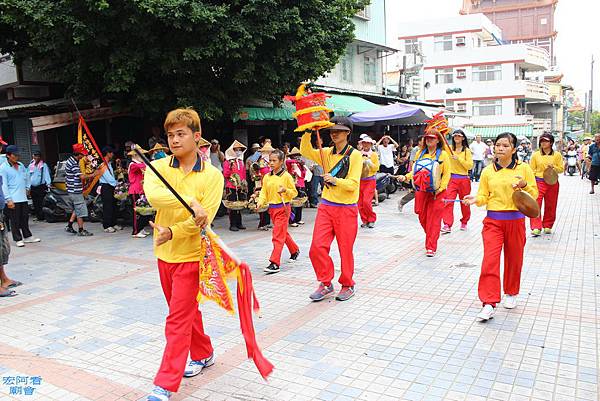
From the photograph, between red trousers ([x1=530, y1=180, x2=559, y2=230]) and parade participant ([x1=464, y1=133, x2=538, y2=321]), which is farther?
red trousers ([x1=530, y1=180, x2=559, y2=230])

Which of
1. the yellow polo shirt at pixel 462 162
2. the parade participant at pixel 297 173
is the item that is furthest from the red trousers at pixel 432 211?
the parade participant at pixel 297 173

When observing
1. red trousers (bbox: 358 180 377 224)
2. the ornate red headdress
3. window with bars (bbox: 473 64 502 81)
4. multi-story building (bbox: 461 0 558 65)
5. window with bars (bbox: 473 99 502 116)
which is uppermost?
multi-story building (bbox: 461 0 558 65)

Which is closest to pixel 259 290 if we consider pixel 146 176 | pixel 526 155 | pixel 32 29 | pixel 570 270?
pixel 146 176

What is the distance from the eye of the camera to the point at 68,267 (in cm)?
798

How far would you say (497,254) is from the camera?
16.6ft

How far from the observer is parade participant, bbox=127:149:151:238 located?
9859mm

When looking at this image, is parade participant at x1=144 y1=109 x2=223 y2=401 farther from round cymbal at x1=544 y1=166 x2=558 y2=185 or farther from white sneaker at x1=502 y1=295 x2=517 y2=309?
round cymbal at x1=544 y1=166 x2=558 y2=185

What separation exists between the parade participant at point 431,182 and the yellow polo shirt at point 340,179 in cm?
238

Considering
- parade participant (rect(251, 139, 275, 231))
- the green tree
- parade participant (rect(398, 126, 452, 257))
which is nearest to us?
parade participant (rect(398, 126, 452, 257))

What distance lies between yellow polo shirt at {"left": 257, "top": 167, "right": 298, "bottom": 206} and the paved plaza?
0.99 meters

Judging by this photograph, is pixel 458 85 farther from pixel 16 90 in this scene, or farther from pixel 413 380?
pixel 413 380

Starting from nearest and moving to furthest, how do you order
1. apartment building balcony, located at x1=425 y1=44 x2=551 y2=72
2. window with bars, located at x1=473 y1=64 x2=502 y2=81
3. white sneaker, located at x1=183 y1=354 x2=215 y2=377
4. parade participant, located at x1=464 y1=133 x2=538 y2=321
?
white sneaker, located at x1=183 y1=354 x2=215 y2=377
parade participant, located at x1=464 y1=133 x2=538 y2=321
apartment building balcony, located at x1=425 y1=44 x2=551 y2=72
window with bars, located at x1=473 y1=64 x2=502 y2=81

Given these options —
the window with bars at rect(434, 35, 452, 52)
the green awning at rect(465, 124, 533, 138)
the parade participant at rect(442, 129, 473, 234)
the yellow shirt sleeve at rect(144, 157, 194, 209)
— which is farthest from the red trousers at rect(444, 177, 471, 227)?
the window with bars at rect(434, 35, 452, 52)

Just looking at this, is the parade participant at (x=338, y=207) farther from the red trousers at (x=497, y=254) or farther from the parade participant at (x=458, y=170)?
the parade participant at (x=458, y=170)
